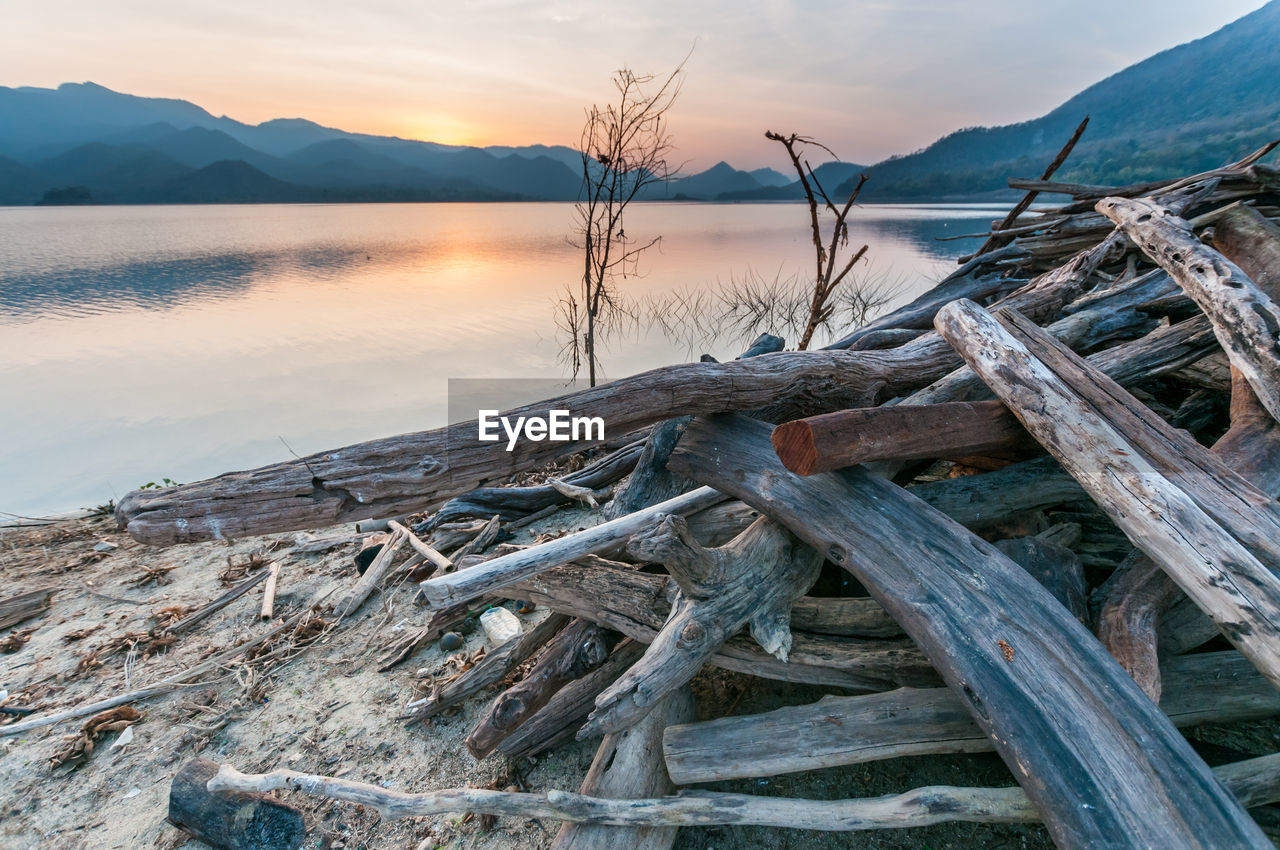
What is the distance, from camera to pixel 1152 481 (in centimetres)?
187

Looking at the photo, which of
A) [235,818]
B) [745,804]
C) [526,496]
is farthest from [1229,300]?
[235,818]

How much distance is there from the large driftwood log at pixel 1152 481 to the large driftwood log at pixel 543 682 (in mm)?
1942

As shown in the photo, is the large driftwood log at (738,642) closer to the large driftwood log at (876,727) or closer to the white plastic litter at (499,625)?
the large driftwood log at (876,727)

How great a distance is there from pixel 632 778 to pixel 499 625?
1451 mm

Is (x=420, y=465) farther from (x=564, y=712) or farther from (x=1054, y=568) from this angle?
(x=1054, y=568)

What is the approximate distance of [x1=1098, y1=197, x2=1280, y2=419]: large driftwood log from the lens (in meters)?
2.36

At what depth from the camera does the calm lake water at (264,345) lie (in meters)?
7.97

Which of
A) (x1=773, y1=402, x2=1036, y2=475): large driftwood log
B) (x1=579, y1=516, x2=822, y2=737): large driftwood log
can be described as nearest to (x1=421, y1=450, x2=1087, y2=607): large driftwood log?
(x1=773, y1=402, x2=1036, y2=475): large driftwood log

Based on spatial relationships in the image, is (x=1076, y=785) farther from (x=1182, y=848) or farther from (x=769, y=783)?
(x=769, y=783)

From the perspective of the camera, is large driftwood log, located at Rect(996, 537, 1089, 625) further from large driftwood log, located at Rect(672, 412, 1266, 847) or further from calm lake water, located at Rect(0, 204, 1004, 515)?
calm lake water, located at Rect(0, 204, 1004, 515)

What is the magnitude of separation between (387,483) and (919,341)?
278cm

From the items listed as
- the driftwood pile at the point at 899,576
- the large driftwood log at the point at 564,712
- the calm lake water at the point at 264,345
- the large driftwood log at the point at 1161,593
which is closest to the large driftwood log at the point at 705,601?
the driftwood pile at the point at 899,576

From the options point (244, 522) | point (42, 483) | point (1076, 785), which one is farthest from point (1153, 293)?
point (42, 483)

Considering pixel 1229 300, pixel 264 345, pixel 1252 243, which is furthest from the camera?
pixel 264 345
